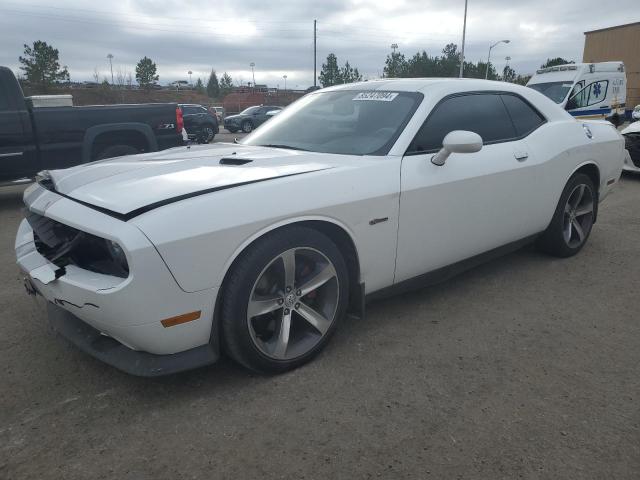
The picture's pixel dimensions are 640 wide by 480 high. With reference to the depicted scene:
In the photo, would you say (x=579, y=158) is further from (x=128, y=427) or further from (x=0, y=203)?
(x=0, y=203)

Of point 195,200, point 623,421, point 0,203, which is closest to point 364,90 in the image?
point 195,200

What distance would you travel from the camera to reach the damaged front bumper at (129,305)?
80.0 inches

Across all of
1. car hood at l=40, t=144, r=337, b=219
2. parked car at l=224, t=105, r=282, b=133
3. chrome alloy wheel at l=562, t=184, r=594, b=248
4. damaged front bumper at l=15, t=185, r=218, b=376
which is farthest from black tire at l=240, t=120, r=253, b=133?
damaged front bumper at l=15, t=185, r=218, b=376

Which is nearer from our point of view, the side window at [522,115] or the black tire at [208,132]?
the side window at [522,115]

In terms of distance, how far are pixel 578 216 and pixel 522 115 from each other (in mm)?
1183

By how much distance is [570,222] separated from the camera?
170 inches

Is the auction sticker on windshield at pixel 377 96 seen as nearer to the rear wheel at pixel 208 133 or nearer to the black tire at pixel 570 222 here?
the black tire at pixel 570 222

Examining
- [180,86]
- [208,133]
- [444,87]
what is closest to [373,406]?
[444,87]

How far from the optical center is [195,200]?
219 centimetres

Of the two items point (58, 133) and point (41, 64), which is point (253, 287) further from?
point (41, 64)

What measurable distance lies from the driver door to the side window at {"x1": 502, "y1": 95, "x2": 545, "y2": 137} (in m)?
0.01

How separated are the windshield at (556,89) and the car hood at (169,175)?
11553 mm

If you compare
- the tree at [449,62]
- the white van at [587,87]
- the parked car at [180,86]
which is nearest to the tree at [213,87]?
the parked car at [180,86]

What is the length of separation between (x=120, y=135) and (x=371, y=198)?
591 cm
